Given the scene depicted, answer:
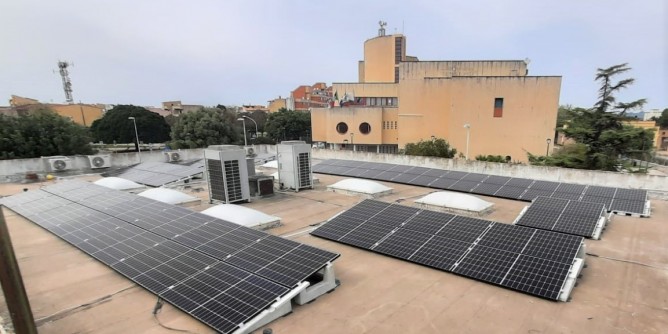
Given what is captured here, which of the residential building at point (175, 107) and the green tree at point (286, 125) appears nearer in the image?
the green tree at point (286, 125)

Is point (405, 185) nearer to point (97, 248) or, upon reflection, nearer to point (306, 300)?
point (306, 300)

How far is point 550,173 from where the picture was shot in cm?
2266

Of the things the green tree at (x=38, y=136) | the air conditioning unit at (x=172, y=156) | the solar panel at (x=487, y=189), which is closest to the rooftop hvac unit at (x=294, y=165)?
the solar panel at (x=487, y=189)

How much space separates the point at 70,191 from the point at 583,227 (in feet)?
91.0

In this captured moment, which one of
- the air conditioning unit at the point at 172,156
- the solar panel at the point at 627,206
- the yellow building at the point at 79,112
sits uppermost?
the yellow building at the point at 79,112

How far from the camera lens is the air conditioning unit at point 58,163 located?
29.1m

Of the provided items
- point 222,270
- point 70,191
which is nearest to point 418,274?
point 222,270

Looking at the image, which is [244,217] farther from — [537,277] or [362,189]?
[537,277]

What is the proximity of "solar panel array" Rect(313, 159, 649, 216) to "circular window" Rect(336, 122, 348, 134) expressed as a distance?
32935 mm

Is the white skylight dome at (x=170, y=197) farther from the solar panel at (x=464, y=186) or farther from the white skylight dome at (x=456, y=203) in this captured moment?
the solar panel at (x=464, y=186)

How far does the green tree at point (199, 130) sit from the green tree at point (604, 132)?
51148 mm

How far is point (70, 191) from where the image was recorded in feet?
61.5

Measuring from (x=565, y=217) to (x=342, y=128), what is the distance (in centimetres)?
4888

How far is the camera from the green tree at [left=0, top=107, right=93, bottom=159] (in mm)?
31172
